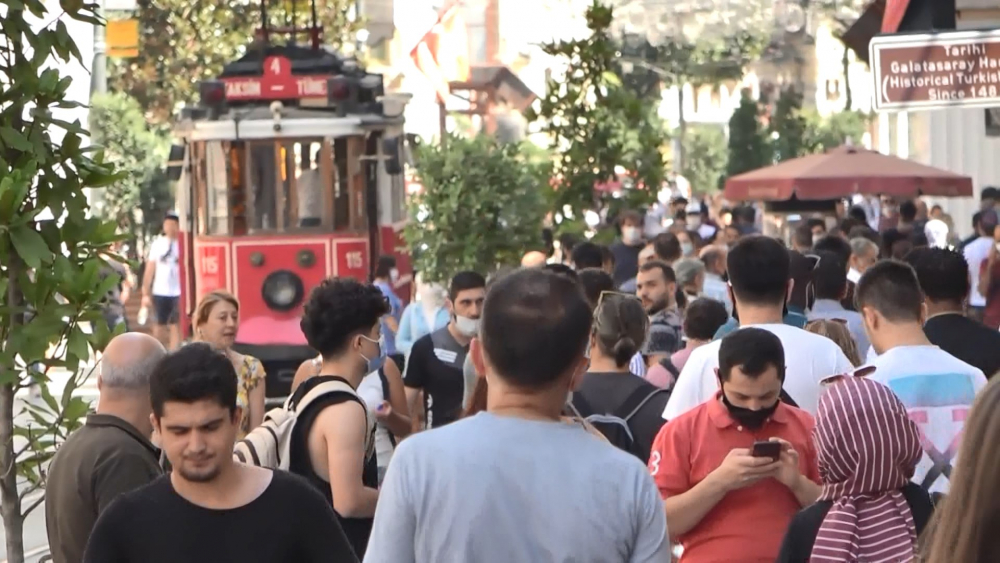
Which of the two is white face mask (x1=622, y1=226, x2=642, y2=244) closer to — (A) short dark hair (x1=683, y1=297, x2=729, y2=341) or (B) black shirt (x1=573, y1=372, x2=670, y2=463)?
(A) short dark hair (x1=683, y1=297, x2=729, y2=341)

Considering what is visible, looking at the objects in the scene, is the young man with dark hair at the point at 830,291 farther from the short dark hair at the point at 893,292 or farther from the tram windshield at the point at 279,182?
the tram windshield at the point at 279,182

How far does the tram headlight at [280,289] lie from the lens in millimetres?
18594

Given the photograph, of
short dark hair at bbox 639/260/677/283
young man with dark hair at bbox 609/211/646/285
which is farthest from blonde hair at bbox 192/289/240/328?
young man with dark hair at bbox 609/211/646/285

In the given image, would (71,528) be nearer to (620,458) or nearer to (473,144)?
(620,458)

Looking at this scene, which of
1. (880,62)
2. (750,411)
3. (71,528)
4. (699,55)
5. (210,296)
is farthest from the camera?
(699,55)

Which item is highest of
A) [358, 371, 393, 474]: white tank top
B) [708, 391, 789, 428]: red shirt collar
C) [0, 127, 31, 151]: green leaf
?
[0, 127, 31, 151]: green leaf

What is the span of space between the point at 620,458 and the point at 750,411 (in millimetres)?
1992

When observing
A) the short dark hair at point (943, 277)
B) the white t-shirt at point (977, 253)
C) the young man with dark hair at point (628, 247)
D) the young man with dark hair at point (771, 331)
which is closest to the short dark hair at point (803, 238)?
the young man with dark hair at point (628, 247)

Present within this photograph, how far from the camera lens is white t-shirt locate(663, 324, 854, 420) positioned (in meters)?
6.45

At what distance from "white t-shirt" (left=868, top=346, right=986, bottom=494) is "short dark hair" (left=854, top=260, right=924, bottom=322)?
160 mm

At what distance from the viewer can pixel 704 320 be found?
8.85 meters

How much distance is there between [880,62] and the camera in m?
11.7

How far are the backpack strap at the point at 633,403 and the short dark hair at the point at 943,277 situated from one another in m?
1.32

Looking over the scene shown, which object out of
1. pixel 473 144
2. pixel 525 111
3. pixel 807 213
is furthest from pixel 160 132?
pixel 473 144
